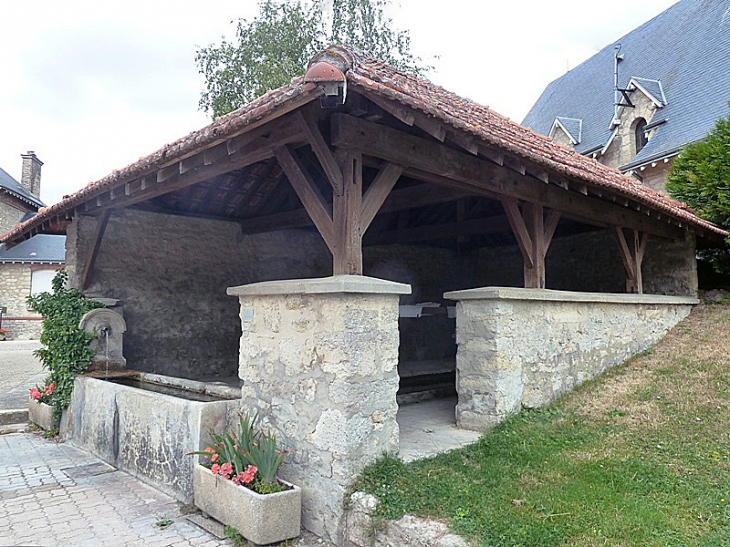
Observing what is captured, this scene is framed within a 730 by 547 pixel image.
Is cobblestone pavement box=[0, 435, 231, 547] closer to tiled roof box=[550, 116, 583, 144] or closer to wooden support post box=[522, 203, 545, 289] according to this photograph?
wooden support post box=[522, 203, 545, 289]

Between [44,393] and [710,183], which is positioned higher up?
[710,183]

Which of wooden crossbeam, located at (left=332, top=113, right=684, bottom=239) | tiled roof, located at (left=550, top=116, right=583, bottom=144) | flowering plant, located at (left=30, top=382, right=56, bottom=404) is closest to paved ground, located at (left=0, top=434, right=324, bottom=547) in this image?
flowering plant, located at (left=30, top=382, right=56, bottom=404)

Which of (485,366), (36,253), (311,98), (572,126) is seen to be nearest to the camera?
(311,98)

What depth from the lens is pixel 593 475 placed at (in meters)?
3.39

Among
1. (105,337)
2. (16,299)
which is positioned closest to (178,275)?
(105,337)

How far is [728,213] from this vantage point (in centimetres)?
751

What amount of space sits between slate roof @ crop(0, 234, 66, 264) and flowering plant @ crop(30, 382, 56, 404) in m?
13.3

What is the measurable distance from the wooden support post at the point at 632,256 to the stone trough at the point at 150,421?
4.94 meters

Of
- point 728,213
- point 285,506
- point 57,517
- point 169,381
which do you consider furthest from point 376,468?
point 728,213

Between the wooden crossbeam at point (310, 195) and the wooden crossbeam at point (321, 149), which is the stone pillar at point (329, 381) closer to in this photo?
the wooden crossbeam at point (310, 195)

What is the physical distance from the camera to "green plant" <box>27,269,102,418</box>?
232 inches

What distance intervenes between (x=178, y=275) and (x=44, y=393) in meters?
2.16

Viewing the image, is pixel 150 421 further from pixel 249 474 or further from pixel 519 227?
pixel 519 227

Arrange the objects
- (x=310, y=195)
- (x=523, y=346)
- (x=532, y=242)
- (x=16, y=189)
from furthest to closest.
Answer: (x=16, y=189), (x=532, y=242), (x=523, y=346), (x=310, y=195)
